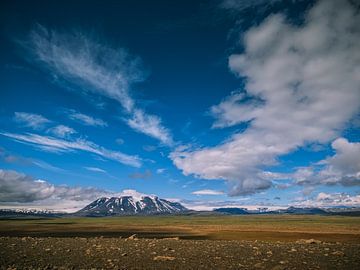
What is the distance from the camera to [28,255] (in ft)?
81.6

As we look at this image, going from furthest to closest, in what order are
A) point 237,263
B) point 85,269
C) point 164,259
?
point 164,259
point 237,263
point 85,269

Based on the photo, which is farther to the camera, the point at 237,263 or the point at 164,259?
the point at 164,259

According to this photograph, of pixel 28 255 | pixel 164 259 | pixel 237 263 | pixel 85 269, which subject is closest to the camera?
pixel 85 269

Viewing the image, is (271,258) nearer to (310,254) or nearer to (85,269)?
(310,254)

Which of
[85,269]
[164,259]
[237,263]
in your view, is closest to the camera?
[85,269]

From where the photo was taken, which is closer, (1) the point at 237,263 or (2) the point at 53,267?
(2) the point at 53,267

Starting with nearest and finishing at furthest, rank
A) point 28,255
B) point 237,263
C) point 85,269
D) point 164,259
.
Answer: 1. point 85,269
2. point 237,263
3. point 164,259
4. point 28,255

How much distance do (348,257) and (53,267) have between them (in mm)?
22063

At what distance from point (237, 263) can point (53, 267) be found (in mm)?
12415

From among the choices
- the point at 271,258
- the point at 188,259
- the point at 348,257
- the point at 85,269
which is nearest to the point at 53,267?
the point at 85,269

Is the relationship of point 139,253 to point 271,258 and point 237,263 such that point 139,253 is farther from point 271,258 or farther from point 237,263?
point 271,258

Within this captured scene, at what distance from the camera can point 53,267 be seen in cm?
1961

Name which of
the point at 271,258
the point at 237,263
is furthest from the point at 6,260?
the point at 271,258

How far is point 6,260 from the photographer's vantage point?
22.3 m
